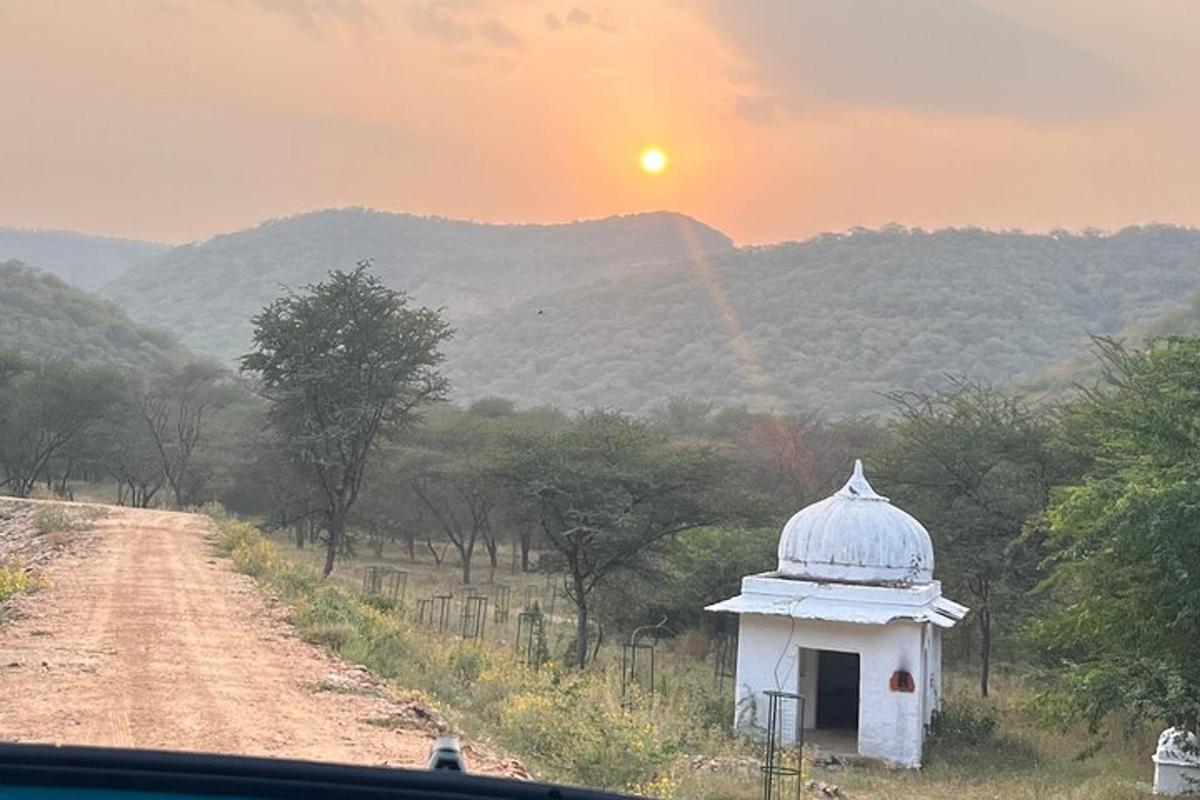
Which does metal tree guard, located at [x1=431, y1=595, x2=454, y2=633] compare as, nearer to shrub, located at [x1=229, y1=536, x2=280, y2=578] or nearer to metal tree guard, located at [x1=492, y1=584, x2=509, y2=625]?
metal tree guard, located at [x1=492, y1=584, x2=509, y2=625]

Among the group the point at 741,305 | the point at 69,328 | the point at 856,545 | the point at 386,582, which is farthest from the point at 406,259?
the point at 856,545

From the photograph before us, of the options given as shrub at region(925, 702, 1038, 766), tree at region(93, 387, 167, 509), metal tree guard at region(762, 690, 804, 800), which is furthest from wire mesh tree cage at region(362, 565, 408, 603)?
tree at region(93, 387, 167, 509)

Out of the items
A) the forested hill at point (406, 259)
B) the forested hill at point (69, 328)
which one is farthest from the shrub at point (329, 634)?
the forested hill at point (406, 259)

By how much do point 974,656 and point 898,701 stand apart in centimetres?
1263

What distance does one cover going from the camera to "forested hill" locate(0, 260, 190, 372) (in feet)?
245

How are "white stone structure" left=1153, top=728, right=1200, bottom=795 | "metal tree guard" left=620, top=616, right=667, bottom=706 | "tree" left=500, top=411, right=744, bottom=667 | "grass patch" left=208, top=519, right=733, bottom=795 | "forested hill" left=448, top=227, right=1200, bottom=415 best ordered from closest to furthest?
"grass patch" left=208, top=519, right=733, bottom=795
"white stone structure" left=1153, top=728, right=1200, bottom=795
"metal tree guard" left=620, top=616, right=667, bottom=706
"tree" left=500, top=411, right=744, bottom=667
"forested hill" left=448, top=227, right=1200, bottom=415

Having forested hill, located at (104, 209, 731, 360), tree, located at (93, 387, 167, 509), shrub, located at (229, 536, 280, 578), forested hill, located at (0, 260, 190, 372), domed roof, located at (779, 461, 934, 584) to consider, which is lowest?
shrub, located at (229, 536, 280, 578)

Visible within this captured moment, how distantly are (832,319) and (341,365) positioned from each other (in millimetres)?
89646

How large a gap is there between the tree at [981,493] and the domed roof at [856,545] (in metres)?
5.52

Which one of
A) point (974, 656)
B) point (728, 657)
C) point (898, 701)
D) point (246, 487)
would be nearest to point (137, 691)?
point (898, 701)

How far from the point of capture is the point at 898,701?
19562 millimetres

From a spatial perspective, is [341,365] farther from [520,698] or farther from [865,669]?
[520,698]

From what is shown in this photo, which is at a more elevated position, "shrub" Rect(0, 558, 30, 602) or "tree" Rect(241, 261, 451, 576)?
"tree" Rect(241, 261, 451, 576)

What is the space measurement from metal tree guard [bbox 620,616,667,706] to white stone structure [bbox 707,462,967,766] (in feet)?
6.78
